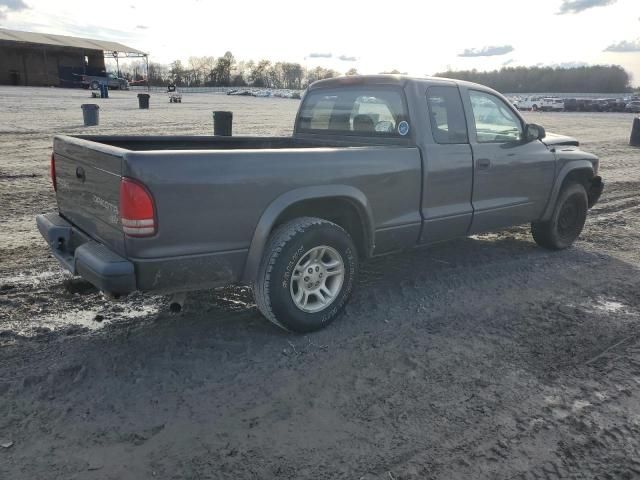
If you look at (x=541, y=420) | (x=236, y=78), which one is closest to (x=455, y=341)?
(x=541, y=420)

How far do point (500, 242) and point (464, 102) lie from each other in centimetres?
218

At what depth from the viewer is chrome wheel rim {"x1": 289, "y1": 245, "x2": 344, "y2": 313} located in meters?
3.83

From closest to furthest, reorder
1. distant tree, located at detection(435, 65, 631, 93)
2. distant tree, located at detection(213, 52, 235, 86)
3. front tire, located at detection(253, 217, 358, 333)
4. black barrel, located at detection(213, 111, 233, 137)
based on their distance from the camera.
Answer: front tire, located at detection(253, 217, 358, 333), black barrel, located at detection(213, 111, 233, 137), distant tree, located at detection(435, 65, 631, 93), distant tree, located at detection(213, 52, 235, 86)

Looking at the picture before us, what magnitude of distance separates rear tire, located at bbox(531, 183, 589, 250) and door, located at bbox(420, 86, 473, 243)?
62.6 inches

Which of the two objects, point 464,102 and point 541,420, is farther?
point 464,102

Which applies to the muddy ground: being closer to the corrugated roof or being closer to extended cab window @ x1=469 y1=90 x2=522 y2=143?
extended cab window @ x1=469 y1=90 x2=522 y2=143

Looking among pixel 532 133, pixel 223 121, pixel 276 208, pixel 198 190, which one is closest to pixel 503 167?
pixel 532 133

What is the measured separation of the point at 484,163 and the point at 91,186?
342 centimetres

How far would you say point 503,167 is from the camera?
521 centimetres

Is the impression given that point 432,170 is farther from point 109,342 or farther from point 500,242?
point 109,342

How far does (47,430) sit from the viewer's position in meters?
2.74

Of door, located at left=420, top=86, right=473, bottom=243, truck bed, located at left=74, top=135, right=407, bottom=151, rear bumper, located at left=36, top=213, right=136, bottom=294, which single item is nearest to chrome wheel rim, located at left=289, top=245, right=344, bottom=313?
door, located at left=420, top=86, right=473, bottom=243

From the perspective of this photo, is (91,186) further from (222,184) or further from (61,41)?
(61,41)

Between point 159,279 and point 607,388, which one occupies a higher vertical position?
point 159,279
